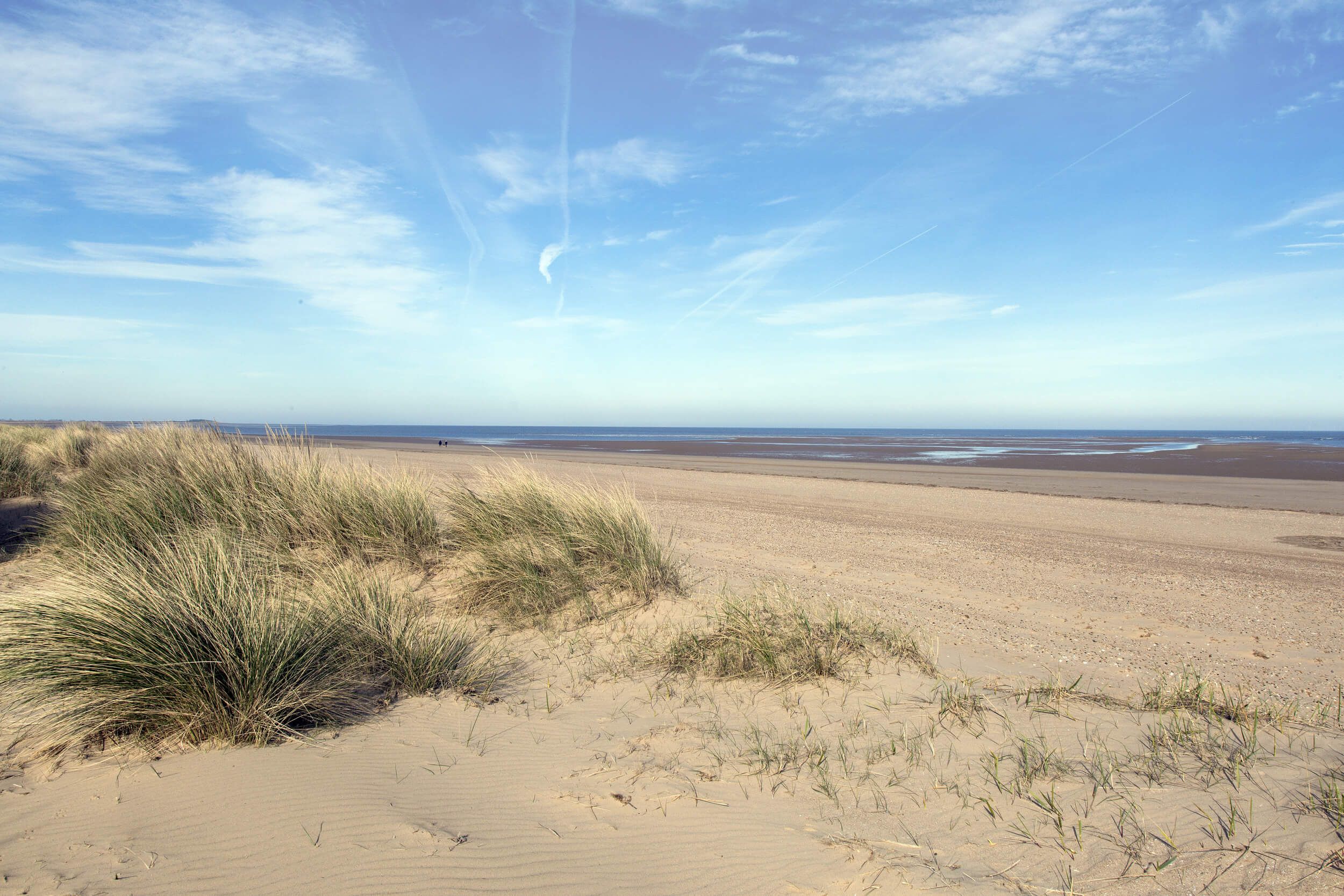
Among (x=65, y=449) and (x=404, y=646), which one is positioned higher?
(x=65, y=449)

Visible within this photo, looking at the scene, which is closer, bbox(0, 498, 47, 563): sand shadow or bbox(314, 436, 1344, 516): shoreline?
bbox(0, 498, 47, 563): sand shadow

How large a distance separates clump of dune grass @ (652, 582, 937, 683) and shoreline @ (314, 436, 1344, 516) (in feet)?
47.5

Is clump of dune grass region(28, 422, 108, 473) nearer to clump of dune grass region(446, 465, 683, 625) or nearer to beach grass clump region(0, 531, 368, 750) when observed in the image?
clump of dune grass region(446, 465, 683, 625)

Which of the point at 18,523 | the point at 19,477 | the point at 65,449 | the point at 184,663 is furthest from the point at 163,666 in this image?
the point at 65,449

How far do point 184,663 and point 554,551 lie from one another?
12.2 ft

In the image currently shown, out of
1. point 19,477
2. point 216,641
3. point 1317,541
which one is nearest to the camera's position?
point 216,641

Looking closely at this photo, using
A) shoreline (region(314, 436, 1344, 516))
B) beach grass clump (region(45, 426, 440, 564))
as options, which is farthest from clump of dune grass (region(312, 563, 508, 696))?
shoreline (region(314, 436, 1344, 516))

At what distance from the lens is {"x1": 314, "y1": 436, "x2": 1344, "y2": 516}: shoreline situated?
18062mm

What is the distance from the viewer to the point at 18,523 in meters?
10.7

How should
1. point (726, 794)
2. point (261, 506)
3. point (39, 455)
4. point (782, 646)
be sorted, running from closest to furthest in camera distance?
point (726, 794)
point (782, 646)
point (261, 506)
point (39, 455)

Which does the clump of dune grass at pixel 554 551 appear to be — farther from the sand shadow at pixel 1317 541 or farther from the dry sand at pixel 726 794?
the sand shadow at pixel 1317 541

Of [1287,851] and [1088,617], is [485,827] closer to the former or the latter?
[1287,851]

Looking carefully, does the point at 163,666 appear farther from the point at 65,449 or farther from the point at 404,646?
the point at 65,449

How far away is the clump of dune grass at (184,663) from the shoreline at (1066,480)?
13602mm
